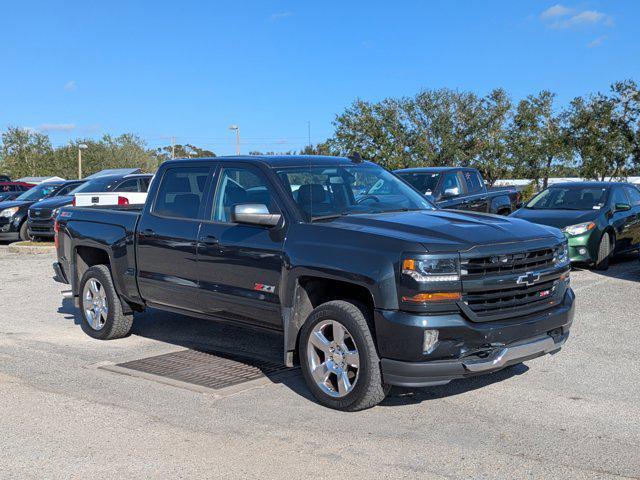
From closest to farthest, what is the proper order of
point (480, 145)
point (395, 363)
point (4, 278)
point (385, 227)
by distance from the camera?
point (395, 363) < point (385, 227) < point (4, 278) < point (480, 145)

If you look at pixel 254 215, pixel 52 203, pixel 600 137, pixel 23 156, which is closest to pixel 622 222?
pixel 254 215

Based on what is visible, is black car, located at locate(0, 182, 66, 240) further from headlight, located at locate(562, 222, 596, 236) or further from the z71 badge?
the z71 badge

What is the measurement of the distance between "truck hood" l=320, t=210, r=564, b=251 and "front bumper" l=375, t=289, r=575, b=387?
52 centimetres

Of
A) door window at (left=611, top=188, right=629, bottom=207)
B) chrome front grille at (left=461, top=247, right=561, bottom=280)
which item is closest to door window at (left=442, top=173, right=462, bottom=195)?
door window at (left=611, top=188, right=629, bottom=207)

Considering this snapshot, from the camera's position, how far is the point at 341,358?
17.7ft

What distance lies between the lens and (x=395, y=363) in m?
5.00

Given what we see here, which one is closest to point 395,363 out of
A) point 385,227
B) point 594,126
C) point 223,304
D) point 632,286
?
point 385,227

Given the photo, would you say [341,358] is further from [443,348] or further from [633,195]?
[633,195]

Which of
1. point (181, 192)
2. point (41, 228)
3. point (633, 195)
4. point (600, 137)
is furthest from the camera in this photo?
point (600, 137)

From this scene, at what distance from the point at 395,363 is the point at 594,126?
34.8m

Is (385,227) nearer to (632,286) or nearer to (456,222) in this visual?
(456,222)

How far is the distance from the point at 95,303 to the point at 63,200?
11894 millimetres

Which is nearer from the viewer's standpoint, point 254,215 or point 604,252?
point 254,215

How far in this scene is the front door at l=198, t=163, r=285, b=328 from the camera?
595 cm
